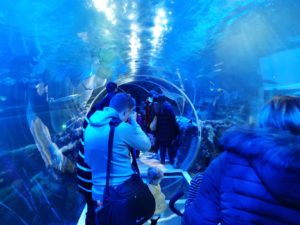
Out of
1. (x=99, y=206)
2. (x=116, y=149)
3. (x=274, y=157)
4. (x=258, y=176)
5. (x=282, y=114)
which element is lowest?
(x=99, y=206)

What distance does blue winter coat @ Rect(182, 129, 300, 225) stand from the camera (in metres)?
1.27

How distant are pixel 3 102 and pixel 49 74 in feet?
4.56

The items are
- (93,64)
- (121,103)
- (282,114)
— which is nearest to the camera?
(282,114)

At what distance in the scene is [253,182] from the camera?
1405mm

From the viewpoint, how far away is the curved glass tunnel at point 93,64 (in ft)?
11.0

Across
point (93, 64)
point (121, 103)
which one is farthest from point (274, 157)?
point (93, 64)

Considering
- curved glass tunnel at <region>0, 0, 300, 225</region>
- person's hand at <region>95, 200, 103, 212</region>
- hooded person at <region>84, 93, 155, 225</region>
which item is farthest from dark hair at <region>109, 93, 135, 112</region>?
curved glass tunnel at <region>0, 0, 300, 225</region>

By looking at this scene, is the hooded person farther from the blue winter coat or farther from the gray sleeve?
the blue winter coat

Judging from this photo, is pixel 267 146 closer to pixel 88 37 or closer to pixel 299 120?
pixel 299 120

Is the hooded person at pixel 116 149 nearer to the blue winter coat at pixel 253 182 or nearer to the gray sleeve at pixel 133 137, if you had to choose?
the gray sleeve at pixel 133 137

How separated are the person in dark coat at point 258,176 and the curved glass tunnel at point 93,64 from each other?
240 cm

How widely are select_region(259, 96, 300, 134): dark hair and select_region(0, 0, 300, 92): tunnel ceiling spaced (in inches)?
111

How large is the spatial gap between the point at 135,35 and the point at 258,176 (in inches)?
181

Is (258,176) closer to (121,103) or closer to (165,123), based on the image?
(121,103)
